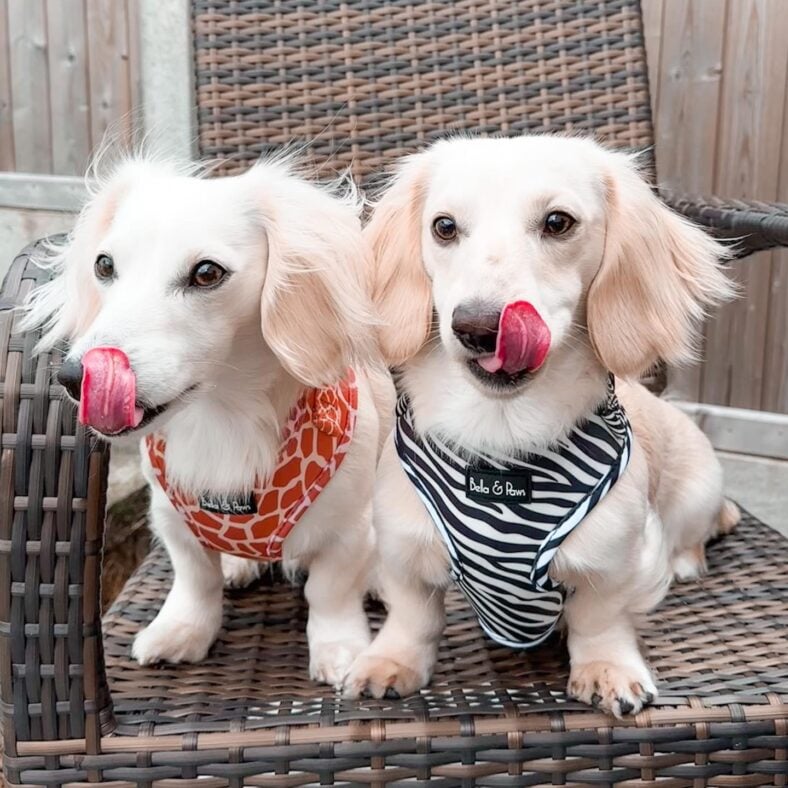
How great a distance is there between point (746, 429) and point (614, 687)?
5.76ft

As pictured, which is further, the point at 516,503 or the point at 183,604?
the point at 183,604

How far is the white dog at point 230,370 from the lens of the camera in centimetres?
112

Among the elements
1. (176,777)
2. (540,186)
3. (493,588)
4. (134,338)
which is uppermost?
(540,186)

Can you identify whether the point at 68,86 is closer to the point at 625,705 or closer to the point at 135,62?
the point at 135,62

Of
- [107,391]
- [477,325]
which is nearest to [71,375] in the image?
[107,391]

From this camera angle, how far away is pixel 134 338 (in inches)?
42.8

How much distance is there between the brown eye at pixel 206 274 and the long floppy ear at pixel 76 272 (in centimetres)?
15

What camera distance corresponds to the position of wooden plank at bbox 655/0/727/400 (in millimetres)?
2686

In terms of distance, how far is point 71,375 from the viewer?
1.04 metres

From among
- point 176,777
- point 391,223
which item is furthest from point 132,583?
point 391,223

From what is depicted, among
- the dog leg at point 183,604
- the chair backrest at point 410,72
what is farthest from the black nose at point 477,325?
the chair backrest at point 410,72

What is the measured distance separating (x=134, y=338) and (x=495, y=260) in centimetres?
39

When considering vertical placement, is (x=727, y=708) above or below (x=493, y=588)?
below

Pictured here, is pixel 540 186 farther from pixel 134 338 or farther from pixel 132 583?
pixel 132 583
